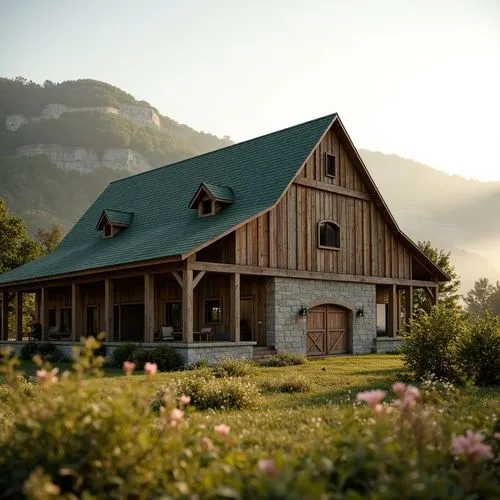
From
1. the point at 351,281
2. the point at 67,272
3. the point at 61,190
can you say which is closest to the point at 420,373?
the point at 351,281

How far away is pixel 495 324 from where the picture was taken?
49.3ft

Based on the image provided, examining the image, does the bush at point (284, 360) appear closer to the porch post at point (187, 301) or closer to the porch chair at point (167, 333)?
the porch post at point (187, 301)

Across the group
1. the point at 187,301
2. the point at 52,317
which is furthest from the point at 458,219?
the point at 187,301

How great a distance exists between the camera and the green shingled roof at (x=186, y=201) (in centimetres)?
2205

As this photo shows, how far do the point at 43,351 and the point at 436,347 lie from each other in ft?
52.7

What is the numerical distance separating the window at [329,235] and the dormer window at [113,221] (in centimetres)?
829

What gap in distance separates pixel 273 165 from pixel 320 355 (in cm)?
735

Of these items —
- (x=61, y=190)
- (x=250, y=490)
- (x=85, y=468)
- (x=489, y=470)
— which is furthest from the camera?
(x=61, y=190)

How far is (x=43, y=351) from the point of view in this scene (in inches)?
1001

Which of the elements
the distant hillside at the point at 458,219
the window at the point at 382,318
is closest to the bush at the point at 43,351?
the window at the point at 382,318

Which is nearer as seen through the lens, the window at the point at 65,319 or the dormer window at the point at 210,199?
the dormer window at the point at 210,199

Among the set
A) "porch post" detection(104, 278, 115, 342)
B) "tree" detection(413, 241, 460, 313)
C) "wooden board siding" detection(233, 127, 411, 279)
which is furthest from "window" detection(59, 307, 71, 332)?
"tree" detection(413, 241, 460, 313)

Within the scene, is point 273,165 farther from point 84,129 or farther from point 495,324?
point 84,129

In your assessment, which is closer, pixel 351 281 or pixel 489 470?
pixel 489 470
